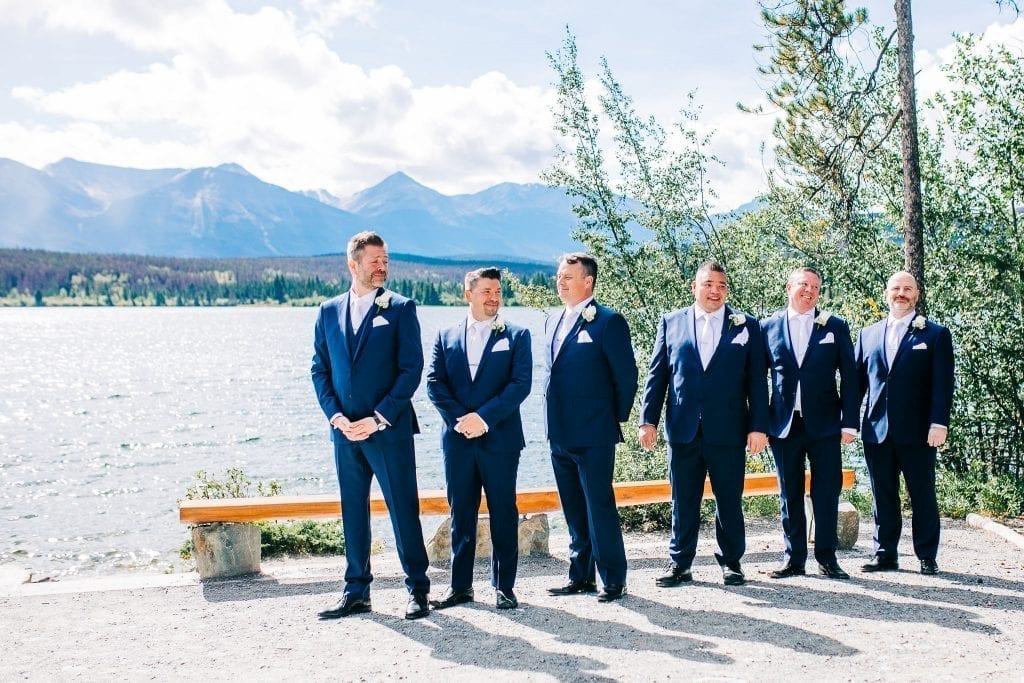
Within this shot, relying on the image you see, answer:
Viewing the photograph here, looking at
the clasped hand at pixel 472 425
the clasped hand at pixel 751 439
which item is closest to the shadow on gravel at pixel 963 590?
the clasped hand at pixel 751 439

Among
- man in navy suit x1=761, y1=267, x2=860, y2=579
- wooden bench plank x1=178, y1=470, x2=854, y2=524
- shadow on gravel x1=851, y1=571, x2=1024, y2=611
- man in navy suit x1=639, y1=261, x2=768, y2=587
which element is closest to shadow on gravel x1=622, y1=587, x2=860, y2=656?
man in navy suit x1=639, y1=261, x2=768, y2=587

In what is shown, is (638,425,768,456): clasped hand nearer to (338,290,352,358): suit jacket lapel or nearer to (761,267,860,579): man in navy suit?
(761,267,860,579): man in navy suit

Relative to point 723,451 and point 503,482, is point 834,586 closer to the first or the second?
point 723,451

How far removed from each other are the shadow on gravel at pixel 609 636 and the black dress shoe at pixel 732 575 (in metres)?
1.21

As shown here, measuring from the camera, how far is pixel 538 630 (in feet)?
16.9

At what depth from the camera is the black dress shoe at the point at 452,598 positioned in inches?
223

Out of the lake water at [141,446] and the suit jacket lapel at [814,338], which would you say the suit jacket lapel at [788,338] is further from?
the lake water at [141,446]

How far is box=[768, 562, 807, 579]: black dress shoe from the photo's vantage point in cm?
624

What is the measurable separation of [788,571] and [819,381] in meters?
1.41

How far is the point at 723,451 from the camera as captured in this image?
19.6ft

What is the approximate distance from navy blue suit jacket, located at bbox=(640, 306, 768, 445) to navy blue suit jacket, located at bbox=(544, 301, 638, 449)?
0.45 m

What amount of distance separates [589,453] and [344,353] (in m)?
1.73

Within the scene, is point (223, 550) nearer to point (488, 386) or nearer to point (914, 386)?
point (488, 386)

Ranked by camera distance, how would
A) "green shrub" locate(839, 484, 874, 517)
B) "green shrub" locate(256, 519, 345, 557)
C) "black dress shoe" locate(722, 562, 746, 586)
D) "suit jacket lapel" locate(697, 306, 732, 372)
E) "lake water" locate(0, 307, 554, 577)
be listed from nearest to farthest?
"suit jacket lapel" locate(697, 306, 732, 372)
"black dress shoe" locate(722, 562, 746, 586)
"green shrub" locate(839, 484, 874, 517)
"green shrub" locate(256, 519, 345, 557)
"lake water" locate(0, 307, 554, 577)
